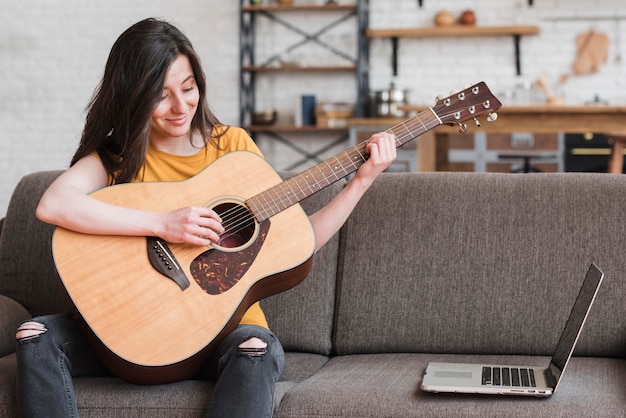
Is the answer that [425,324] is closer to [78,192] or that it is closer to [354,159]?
[354,159]

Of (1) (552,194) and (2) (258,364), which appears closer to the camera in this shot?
(2) (258,364)

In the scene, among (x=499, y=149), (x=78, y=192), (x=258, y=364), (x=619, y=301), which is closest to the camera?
(x=258, y=364)

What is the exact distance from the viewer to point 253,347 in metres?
1.70

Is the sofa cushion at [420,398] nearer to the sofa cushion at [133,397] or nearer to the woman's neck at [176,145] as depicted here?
the sofa cushion at [133,397]

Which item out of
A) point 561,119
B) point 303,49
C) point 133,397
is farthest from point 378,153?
point 303,49

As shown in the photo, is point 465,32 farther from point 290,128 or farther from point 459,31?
point 290,128

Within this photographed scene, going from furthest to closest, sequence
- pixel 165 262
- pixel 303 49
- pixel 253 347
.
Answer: pixel 303 49
pixel 165 262
pixel 253 347

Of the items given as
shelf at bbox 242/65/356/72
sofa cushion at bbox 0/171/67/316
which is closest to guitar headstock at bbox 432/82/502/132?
sofa cushion at bbox 0/171/67/316

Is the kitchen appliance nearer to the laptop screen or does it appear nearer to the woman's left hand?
the woman's left hand

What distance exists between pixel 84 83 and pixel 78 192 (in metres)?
5.27

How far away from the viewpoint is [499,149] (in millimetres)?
5887

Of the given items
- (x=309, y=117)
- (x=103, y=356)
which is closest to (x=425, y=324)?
(x=103, y=356)

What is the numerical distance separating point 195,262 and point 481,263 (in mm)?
733

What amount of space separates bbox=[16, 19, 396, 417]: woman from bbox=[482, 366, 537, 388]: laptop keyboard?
429mm
